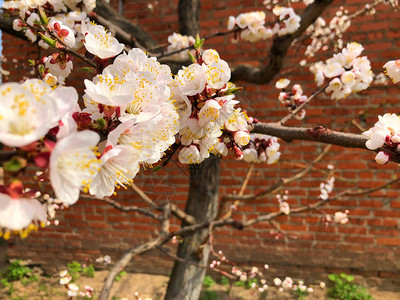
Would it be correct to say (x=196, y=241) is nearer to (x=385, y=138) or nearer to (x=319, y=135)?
(x=319, y=135)

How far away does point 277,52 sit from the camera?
1617 millimetres

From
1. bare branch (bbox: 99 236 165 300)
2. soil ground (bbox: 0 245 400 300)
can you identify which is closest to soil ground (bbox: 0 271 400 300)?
soil ground (bbox: 0 245 400 300)

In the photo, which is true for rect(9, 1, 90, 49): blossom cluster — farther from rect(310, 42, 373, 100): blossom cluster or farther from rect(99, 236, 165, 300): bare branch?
rect(310, 42, 373, 100): blossom cluster

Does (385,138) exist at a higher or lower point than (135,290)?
higher

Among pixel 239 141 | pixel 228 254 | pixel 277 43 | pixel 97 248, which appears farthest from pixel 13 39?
pixel 239 141

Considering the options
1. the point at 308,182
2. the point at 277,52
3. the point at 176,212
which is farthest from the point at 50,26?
the point at 308,182

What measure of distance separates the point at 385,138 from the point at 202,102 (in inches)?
18.8

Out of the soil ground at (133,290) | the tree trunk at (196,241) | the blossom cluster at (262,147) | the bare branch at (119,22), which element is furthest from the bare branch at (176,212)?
the soil ground at (133,290)

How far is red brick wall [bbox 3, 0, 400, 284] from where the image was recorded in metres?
2.51

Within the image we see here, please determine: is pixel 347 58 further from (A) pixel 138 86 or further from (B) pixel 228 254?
(B) pixel 228 254

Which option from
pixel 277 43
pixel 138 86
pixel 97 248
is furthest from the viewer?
pixel 97 248

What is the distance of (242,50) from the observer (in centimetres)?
273

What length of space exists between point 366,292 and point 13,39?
13.5ft

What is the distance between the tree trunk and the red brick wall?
59 centimetres
